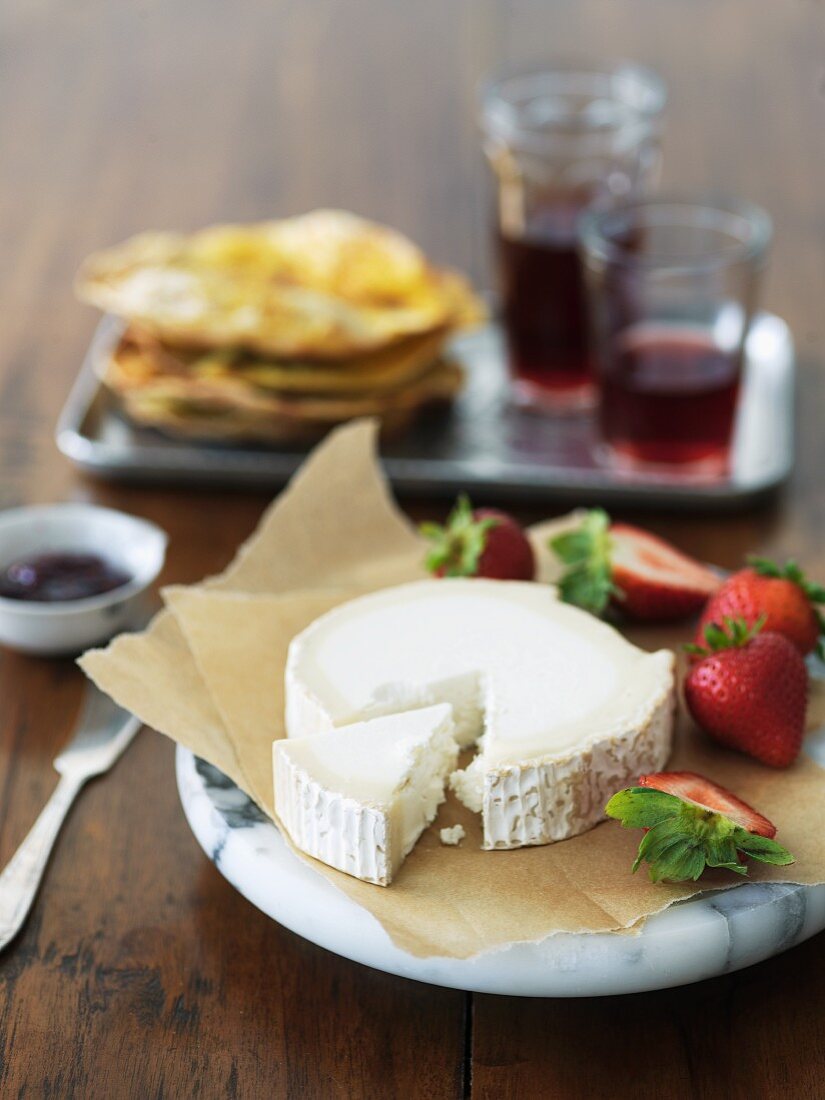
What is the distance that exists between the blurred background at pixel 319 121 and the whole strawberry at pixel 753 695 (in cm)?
110

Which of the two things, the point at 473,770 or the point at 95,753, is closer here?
the point at 473,770

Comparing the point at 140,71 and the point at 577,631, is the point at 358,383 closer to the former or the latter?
the point at 577,631

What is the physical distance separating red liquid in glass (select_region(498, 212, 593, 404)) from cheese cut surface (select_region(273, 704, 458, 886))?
3.19ft

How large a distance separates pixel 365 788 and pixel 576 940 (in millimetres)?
198

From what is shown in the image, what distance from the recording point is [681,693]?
1405mm

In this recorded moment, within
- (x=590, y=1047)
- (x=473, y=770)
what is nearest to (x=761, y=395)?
(x=473, y=770)

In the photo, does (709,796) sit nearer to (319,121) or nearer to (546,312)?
(546,312)

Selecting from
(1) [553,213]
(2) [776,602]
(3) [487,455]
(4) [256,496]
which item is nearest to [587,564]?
(2) [776,602]

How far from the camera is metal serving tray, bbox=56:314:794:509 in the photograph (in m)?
1.89

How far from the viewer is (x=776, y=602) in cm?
138

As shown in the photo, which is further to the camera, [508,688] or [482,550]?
[482,550]

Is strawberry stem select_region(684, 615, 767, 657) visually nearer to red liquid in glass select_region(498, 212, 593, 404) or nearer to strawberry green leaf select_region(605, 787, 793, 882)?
strawberry green leaf select_region(605, 787, 793, 882)

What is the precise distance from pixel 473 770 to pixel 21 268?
164cm

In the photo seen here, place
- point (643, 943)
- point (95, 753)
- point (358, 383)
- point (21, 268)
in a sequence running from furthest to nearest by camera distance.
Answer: point (21, 268) < point (358, 383) < point (95, 753) < point (643, 943)
